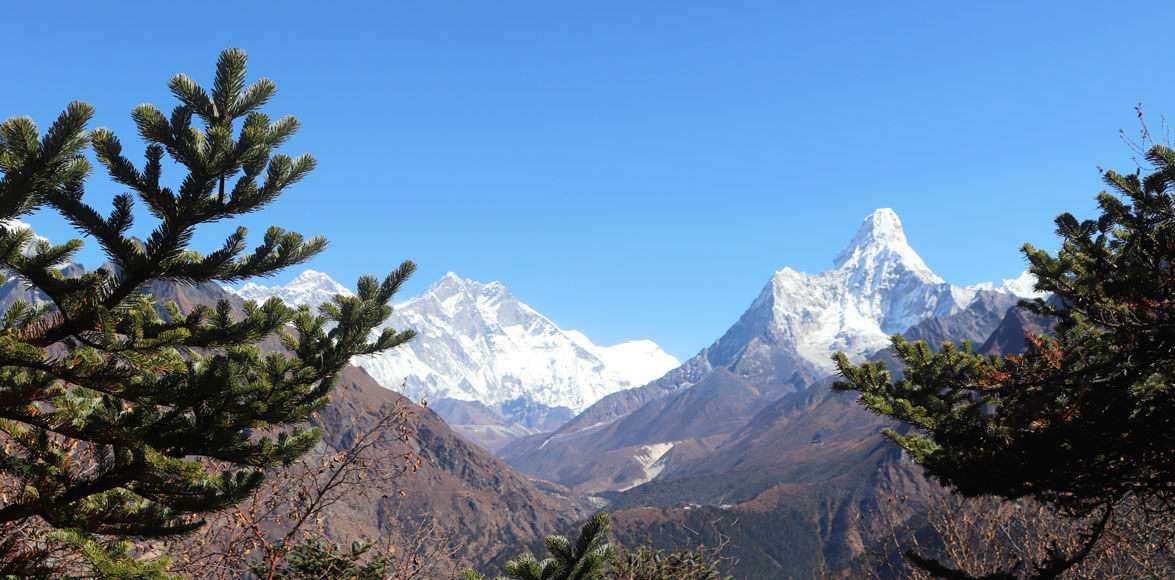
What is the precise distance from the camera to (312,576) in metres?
13.2

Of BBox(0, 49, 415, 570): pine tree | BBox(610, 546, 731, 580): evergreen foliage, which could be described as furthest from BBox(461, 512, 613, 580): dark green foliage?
BBox(610, 546, 731, 580): evergreen foliage

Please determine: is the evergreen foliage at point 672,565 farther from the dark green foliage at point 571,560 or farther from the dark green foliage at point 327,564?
the dark green foliage at point 571,560

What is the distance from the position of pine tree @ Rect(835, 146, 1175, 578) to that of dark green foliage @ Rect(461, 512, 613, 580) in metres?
4.51

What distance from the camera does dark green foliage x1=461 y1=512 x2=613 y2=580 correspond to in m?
5.30

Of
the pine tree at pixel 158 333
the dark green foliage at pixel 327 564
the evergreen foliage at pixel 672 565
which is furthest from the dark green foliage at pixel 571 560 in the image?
the evergreen foliage at pixel 672 565

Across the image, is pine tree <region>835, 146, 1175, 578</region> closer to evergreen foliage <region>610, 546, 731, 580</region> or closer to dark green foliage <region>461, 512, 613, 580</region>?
dark green foliage <region>461, 512, 613, 580</region>

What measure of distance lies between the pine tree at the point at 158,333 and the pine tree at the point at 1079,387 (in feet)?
24.9

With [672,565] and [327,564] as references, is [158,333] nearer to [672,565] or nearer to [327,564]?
[327,564]

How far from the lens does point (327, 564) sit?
13.5 m

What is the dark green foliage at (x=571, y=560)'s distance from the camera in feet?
17.4

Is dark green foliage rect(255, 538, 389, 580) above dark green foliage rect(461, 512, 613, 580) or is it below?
below

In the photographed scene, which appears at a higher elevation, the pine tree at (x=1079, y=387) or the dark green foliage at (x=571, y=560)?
the pine tree at (x=1079, y=387)

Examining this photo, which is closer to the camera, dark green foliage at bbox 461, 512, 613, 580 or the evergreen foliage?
dark green foliage at bbox 461, 512, 613, 580

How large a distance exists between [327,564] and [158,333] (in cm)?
760
